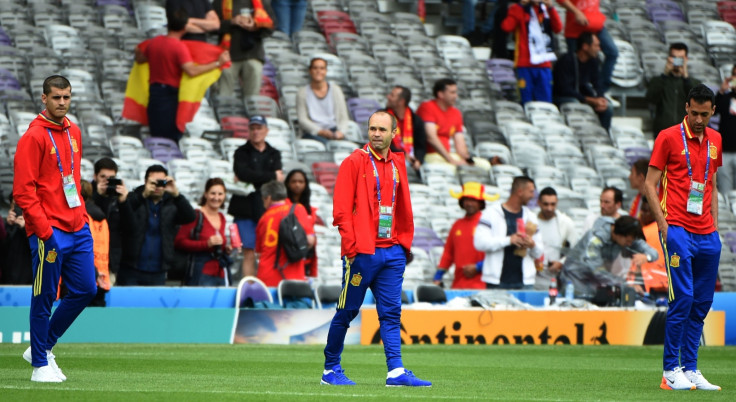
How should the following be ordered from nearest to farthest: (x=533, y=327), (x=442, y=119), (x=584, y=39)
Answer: (x=533, y=327), (x=442, y=119), (x=584, y=39)

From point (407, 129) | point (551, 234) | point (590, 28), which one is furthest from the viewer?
point (590, 28)

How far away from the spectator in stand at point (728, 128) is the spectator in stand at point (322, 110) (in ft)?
19.2

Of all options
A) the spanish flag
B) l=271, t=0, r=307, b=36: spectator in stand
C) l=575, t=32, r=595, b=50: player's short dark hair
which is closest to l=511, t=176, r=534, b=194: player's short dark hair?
the spanish flag

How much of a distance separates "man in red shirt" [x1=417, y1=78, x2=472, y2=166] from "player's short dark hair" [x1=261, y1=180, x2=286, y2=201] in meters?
4.31

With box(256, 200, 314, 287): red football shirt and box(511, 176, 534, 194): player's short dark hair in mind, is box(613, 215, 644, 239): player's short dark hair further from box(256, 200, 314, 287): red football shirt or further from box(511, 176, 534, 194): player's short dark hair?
box(256, 200, 314, 287): red football shirt

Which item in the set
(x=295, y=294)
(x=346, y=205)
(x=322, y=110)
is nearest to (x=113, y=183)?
(x=295, y=294)

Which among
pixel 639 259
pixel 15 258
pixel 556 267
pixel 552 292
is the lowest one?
pixel 552 292

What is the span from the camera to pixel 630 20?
24516 millimetres

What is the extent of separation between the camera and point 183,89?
17797mm

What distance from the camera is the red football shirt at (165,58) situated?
687 inches

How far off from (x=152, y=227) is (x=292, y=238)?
1.61 m

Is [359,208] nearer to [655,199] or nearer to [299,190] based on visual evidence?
[655,199]

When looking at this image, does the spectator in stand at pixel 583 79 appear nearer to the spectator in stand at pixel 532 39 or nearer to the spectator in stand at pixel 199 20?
the spectator in stand at pixel 532 39

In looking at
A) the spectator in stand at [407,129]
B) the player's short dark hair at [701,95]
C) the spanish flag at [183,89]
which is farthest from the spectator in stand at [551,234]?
the player's short dark hair at [701,95]
